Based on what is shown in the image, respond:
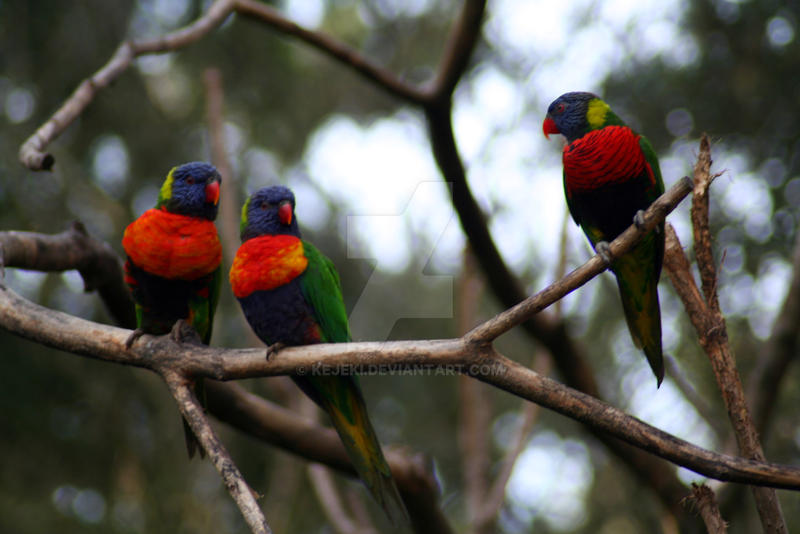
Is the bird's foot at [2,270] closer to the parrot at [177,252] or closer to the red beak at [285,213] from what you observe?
the parrot at [177,252]

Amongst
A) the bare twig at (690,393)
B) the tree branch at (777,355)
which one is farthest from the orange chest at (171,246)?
the tree branch at (777,355)

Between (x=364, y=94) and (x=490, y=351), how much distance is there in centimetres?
501

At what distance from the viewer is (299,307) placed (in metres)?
2.36

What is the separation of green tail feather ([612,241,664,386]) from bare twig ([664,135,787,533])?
261 mm

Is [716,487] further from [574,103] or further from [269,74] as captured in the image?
[269,74]

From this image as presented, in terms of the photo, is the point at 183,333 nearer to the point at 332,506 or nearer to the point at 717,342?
the point at 332,506

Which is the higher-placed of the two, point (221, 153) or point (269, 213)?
point (221, 153)

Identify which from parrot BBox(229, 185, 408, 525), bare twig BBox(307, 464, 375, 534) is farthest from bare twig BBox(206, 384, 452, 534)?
bare twig BBox(307, 464, 375, 534)

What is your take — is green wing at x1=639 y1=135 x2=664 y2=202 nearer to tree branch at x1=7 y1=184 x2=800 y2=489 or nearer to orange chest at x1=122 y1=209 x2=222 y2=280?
tree branch at x1=7 y1=184 x2=800 y2=489

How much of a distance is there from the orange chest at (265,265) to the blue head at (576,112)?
3.75ft

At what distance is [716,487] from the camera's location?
9.81 ft

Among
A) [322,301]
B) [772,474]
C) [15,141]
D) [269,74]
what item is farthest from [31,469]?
[772,474]

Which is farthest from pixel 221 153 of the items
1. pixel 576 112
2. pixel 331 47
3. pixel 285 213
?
pixel 576 112

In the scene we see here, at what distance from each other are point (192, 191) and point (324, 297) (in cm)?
65
